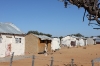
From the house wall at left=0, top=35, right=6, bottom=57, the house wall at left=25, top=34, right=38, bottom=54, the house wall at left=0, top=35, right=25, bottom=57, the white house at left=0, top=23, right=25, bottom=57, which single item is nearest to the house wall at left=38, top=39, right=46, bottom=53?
the house wall at left=25, top=34, right=38, bottom=54

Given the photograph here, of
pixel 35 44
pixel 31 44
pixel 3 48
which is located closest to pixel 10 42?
pixel 3 48

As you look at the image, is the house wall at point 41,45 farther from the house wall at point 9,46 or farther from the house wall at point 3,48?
the house wall at point 3,48

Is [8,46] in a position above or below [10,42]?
below

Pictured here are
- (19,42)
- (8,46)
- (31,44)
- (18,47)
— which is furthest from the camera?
(31,44)

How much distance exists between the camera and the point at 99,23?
405 centimetres

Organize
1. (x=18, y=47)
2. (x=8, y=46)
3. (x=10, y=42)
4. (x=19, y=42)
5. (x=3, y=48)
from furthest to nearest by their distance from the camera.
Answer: (x=19, y=42) < (x=18, y=47) < (x=10, y=42) < (x=8, y=46) < (x=3, y=48)

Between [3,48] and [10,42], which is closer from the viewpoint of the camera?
[3,48]

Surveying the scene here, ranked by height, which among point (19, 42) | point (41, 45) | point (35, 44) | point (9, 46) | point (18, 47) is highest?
point (19, 42)

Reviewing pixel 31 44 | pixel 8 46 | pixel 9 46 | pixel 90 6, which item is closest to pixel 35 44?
pixel 31 44

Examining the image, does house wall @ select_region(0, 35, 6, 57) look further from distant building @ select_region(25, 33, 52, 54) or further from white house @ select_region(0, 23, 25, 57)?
distant building @ select_region(25, 33, 52, 54)

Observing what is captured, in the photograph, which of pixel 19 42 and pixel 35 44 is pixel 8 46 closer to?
pixel 19 42

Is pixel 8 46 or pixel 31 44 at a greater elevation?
pixel 31 44

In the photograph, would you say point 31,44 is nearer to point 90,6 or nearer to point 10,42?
point 10,42

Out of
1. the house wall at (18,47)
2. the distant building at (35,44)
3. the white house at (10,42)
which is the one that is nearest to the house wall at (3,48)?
the white house at (10,42)
